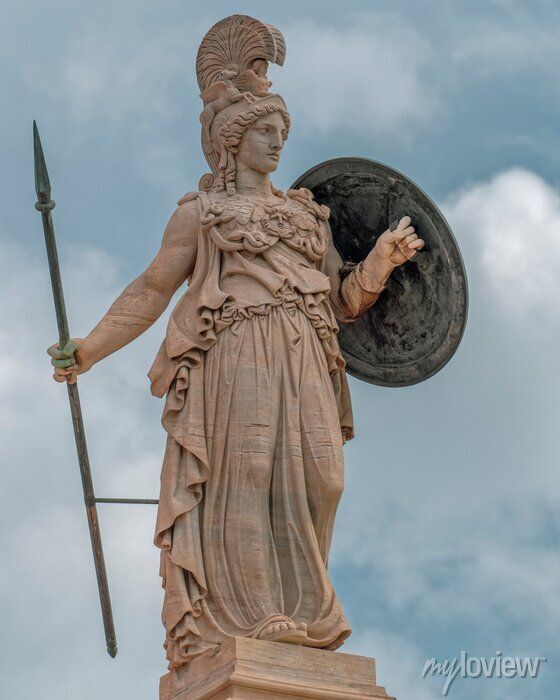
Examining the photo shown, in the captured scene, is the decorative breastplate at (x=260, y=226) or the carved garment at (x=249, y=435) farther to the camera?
the decorative breastplate at (x=260, y=226)

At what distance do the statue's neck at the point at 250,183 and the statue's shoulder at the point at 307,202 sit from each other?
0.24 m

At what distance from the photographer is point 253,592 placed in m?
12.2

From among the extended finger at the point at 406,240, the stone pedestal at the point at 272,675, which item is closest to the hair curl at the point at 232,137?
the extended finger at the point at 406,240

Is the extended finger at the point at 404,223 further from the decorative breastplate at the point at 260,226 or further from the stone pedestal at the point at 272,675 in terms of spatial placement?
the stone pedestal at the point at 272,675

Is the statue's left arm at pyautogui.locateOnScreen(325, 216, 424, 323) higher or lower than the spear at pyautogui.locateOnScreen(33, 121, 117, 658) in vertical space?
higher

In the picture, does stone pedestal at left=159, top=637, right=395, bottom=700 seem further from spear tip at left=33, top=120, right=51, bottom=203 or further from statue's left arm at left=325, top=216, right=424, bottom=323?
spear tip at left=33, top=120, right=51, bottom=203

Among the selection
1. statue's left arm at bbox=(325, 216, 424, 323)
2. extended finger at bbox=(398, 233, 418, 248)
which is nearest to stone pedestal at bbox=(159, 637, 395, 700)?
statue's left arm at bbox=(325, 216, 424, 323)

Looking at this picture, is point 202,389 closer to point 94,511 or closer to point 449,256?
point 94,511

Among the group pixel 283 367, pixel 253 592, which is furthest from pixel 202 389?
pixel 253 592

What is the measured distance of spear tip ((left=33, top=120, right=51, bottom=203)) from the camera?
12.1 meters

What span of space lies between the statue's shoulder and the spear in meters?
2.02

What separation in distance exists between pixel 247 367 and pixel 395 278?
1772 millimetres

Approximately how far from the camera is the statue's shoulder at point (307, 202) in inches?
537

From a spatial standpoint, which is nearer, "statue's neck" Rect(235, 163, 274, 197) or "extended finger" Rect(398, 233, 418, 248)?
"extended finger" Rect(398, 233, 418, 248)
